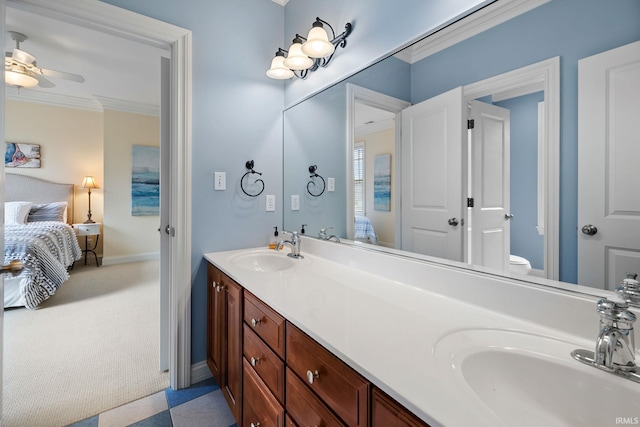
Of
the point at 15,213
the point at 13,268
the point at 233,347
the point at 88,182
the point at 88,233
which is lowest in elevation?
the point at 233,347

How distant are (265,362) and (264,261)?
2.89 feet

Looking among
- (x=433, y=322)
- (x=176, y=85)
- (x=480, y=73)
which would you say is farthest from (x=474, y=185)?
(x=176, y=85)

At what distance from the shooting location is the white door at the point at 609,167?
73 cm

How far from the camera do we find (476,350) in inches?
28.4

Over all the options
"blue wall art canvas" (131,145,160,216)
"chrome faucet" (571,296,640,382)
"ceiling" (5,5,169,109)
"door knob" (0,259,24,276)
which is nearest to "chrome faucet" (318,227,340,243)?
"chrome faucet" (571,296,640,382)

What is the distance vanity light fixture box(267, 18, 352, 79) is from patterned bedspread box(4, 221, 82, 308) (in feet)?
10.0

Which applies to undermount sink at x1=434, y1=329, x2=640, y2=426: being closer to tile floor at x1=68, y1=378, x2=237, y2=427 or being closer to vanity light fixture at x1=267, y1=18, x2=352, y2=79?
tile floor at x1=68, y1=378, x2=237, y2=427

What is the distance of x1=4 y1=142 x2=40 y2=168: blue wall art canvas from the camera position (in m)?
4.20

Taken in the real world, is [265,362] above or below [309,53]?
below

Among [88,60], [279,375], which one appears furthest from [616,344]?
[88,60]

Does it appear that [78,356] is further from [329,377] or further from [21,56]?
[21,56]

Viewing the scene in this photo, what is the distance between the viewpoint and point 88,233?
4.43 m

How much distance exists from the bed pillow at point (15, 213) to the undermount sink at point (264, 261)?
4.09m

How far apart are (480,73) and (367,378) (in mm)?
1100
